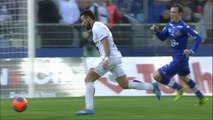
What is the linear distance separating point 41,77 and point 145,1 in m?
3.94

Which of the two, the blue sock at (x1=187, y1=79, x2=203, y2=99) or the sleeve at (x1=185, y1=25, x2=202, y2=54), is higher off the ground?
the sleeve at (x1=185, y1=25, x2=202, y2=54)

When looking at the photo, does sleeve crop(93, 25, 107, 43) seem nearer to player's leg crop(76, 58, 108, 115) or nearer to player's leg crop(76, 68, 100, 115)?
player's leg crop(76, 58, 108, 115)

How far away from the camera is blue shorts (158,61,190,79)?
1489 centimetres

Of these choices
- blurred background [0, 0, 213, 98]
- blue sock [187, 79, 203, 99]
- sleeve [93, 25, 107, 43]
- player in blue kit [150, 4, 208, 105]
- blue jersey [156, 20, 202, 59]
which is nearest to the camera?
sleeve [93, 25, 107, 43]

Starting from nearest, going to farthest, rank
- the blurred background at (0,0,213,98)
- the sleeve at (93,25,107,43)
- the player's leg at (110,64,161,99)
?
the sleeve at (93,25,107,43) < the player's leg at (110,64,161,99) < the blurred background at (0,0,213,98)

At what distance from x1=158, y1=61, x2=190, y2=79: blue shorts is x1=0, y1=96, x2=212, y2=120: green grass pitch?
636 mm

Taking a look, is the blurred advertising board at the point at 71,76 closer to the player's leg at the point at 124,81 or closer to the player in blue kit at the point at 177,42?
the player in blue kit at the point at 177,42

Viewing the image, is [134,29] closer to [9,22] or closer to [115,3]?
[115,3]

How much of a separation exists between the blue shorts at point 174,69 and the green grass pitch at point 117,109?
2.09ft

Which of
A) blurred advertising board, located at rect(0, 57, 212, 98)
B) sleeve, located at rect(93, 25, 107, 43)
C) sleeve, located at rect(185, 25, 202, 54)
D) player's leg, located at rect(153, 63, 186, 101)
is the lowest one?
blurred advertising board, located at rect(0, 57, 212, 98)

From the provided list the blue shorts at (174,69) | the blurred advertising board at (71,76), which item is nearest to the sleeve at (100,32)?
the blue shorts at (174,69)

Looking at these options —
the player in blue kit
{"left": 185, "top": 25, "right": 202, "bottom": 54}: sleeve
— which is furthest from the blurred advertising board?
{"left": 185, "top": 25, "right": 202, "bottom": 54}: sleeve

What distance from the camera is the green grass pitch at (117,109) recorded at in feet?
38.9

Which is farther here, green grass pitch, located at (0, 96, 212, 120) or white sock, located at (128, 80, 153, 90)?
white sock, located at (128, 80, 153, 90)
